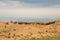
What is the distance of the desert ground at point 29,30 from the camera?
25.2 meters

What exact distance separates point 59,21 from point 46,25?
7.98 feet

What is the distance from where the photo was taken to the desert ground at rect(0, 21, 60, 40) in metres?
25.2

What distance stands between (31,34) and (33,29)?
7.67ft

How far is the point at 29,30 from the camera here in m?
28.2

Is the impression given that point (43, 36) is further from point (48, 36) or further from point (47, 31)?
point (47, 31)

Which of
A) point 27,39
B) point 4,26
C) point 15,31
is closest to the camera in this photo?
point 27,39

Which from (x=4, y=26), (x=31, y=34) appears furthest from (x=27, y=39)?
(x=4, y=26)

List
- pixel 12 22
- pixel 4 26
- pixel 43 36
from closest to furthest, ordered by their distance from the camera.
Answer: pixel 43 36
pixel 4 26
pixel 12 22

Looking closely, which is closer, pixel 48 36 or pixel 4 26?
pixel 48 36

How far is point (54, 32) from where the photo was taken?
28.0 meters

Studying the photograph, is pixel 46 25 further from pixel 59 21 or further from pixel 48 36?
pixel 48 36

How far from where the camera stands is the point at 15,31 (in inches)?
1092

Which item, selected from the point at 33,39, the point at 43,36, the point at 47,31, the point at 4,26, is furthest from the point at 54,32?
the point at 4,26

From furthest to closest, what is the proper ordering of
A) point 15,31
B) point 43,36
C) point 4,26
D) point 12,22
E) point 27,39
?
point 12,22 → point 4,26 → point 15,31 → point 43,36 → point 27,39
